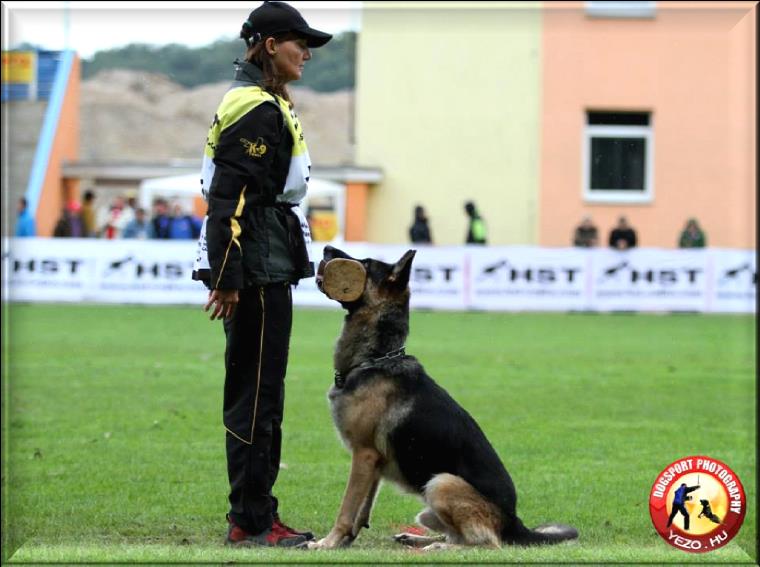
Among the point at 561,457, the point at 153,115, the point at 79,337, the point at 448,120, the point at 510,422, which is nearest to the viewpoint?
the point at 561,457

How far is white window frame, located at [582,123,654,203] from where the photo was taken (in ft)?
111

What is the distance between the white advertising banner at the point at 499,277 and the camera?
2472 cm

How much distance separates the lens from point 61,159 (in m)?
37.9

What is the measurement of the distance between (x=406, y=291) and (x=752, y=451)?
4617 mm

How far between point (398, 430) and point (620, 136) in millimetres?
29001

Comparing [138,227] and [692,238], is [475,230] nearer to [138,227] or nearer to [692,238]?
[692,238]

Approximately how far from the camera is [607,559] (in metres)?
5.89

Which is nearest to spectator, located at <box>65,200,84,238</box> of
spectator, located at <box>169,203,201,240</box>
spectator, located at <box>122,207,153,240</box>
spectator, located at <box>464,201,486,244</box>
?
spectator, located at <box>122,207,153,240</box>

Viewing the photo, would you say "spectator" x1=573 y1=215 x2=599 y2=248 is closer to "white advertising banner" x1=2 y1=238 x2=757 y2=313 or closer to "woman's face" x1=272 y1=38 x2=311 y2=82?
"white advertising banner" x1=2 y1=238 x2=757 y2=313

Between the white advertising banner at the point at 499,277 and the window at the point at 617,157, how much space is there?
30.3 ft

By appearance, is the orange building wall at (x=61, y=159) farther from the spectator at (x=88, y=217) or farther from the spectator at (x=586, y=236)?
the spectator at (x=586, y=236)

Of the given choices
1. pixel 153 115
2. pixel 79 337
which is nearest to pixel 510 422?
pixel 79 337

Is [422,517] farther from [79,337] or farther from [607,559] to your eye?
[79,337]

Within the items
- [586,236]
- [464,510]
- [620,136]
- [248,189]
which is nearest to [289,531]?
[464,510]
